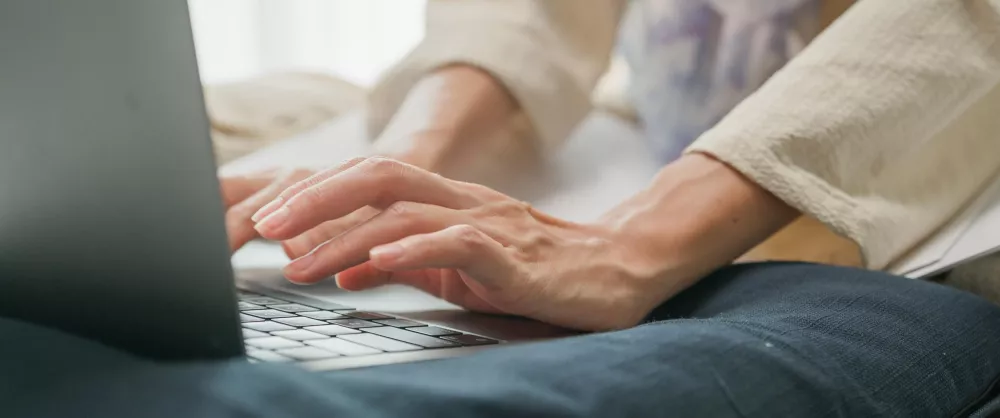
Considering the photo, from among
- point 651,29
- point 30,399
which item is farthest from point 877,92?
point 30,399

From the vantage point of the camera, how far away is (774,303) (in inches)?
17.6

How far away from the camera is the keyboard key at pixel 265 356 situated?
312 mm

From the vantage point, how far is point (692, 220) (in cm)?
52

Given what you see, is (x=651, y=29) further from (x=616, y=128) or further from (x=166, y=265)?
(x=166, y=265)

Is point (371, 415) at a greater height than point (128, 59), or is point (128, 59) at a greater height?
point (128, 59)

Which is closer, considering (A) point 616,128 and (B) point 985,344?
(B) point 985,344

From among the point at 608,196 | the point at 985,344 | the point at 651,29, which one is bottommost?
the point at 985,344

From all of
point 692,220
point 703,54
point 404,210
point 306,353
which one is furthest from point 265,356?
point 703,54

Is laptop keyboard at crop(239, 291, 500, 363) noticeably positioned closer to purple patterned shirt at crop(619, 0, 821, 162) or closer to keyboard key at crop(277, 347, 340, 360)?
keyboard key at crop(277, 347, 340, 360)

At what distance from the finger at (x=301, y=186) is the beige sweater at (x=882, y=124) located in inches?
8.9

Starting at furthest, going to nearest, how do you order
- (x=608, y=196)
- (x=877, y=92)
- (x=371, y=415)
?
(x=608, y=196), (x=877, y=92), (x=371, y=415)

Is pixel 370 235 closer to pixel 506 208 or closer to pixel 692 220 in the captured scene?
pixel 506 208

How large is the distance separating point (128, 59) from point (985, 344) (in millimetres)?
427

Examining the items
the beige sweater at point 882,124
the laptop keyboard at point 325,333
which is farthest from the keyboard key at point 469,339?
the beige sweater at point 882,124
